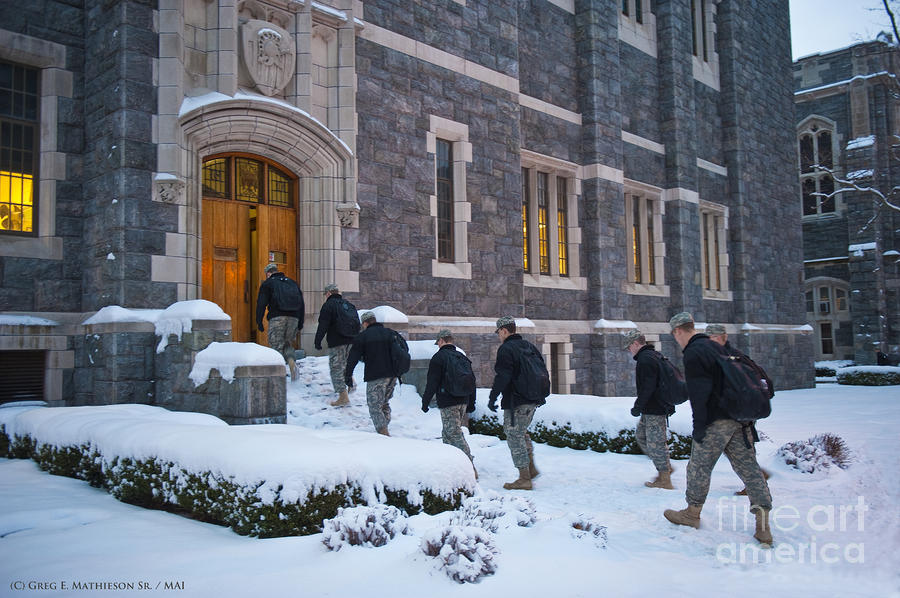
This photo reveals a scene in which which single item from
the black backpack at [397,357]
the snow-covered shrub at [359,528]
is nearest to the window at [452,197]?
the black backpack at [397,357]

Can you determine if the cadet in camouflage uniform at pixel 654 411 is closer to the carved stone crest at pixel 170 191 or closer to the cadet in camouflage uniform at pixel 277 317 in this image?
the cadet in camouflage uniform at pixel 277 317

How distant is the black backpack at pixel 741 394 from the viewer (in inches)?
207

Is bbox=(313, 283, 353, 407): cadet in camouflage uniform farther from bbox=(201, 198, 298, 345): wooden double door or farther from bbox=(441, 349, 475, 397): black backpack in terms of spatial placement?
bbox=(441, 349, 475, 397): black backpack

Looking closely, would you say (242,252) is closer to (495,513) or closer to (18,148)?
(18,148)

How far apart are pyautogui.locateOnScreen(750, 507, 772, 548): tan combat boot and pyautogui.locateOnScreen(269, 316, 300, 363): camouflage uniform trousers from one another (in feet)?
19.9

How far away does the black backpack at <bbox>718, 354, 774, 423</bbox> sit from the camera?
5.25 meters

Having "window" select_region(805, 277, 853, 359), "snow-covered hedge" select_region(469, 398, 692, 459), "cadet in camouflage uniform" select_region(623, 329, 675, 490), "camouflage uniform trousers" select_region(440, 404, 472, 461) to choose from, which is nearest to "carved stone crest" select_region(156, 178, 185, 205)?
"camouflage uniform trousers" select_region(440, 404, 472, 461)

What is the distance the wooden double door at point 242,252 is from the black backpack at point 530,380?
495 centimetres

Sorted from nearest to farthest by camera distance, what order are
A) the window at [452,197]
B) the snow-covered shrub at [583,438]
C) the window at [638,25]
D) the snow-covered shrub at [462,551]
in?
the snow-covered shrub at [462,551] → the snow-covered shrub at [583,438] → the window at [452,197] → the window at [638,25]

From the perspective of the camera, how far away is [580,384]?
15.9 meters

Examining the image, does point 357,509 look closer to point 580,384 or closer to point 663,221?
point 580,384

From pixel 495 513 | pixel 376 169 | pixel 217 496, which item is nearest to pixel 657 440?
pixel 495 513

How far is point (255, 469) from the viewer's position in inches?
188

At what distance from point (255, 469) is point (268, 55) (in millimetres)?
7307
